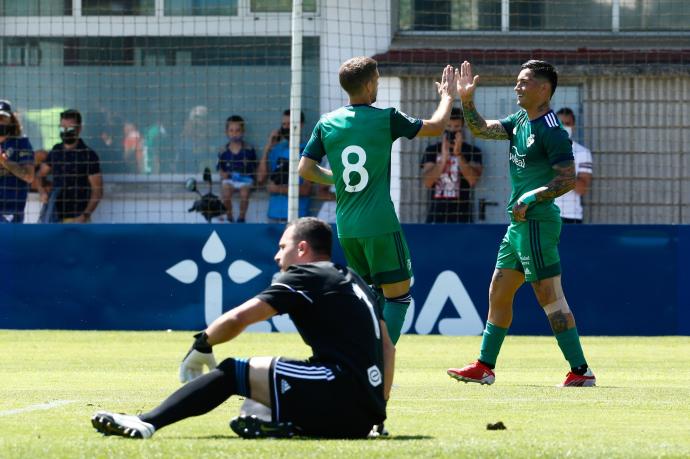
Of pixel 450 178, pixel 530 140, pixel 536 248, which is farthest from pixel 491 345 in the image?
pixel 450 178

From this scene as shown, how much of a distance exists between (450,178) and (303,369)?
1102 centimetres

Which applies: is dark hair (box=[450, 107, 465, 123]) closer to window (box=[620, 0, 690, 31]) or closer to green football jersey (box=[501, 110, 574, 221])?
window (box=[620, 0, 690, 31])

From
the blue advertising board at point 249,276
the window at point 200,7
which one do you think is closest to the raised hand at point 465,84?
the blue advertising board at point 249,276

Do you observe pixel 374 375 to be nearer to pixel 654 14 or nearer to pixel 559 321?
pixel 559 321

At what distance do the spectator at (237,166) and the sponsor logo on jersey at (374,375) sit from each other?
37.1ft

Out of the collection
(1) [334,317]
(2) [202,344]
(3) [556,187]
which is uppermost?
(3) [556,187]

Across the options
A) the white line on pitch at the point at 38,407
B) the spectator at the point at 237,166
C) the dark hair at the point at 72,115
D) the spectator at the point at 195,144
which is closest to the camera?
the white line on pitch at the point at 38,407

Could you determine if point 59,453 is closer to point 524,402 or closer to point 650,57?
point 524,402

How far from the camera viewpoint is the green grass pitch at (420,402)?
20.6 ft

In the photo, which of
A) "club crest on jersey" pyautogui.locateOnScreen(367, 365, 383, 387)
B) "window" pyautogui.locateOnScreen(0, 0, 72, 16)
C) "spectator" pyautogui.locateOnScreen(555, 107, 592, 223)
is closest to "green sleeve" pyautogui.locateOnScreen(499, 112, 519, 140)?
"club crest on jersey" pyautogui.locateOnScreen(367, 365, 383, 387)

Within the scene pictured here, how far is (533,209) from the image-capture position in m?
10.1

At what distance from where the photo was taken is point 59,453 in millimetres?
6090

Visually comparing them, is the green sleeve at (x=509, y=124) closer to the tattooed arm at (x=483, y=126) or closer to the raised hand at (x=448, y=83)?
the tattooed arm at (x=483, y=126)

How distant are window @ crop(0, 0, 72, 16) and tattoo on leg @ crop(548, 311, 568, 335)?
11.5 metres
